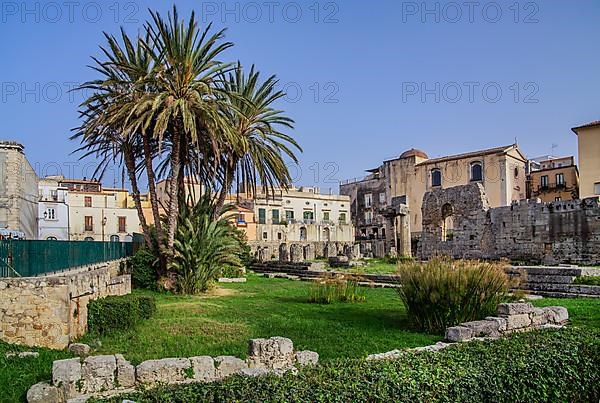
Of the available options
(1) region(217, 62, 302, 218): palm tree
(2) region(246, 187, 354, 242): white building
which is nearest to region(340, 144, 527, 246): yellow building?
(2) region(246, 187, 354, 242): white building

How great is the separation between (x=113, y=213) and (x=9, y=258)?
127 ft

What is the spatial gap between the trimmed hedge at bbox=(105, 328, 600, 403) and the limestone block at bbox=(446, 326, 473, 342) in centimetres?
133

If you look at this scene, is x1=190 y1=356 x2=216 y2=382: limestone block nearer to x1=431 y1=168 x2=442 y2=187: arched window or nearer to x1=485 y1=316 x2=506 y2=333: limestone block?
x1=485 y1=316 x2=506 y2=333: limestone block

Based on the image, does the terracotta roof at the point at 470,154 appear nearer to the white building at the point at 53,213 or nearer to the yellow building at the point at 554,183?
the yellow building at the point at 554,183

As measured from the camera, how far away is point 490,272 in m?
9.52

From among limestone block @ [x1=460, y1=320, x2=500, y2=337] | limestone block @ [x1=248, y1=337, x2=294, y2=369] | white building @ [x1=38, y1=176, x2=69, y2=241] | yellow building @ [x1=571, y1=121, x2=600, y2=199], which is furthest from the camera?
yellow building @ [x1=571, y1=121, x2=600, y2=199]

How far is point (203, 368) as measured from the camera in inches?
236

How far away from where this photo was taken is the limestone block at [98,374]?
5695 millimetres

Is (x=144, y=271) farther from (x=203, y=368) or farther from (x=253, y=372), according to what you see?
(x=253, y=372)

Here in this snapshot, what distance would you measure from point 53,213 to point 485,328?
3836 centimetres

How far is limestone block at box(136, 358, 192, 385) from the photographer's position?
5.84 metres

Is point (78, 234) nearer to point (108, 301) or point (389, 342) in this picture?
point (108, 301)

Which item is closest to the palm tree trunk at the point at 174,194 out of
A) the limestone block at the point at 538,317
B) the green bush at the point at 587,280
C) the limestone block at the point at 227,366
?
the limestone block at the point at 227,366

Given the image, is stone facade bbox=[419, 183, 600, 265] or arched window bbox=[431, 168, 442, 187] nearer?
stone facade bbox=[419, 183, 600, 265]
